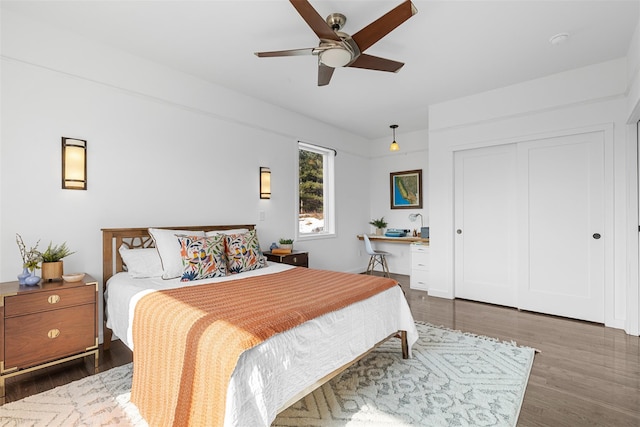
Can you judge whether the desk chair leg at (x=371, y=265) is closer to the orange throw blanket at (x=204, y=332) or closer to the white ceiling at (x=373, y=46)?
the white ceiling at (x=373, y=46)

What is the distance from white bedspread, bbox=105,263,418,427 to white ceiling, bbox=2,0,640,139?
2169mm

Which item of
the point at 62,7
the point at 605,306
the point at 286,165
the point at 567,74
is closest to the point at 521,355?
the point at 605,306

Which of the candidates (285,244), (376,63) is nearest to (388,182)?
(285,244)

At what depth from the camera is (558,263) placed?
3668 millimetres

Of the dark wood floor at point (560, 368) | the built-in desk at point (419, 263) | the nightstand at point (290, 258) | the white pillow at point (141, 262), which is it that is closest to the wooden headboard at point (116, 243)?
the white pillow at point (141, 262)

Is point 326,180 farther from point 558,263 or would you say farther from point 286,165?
point 558,263

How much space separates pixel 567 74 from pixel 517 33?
1307 mm

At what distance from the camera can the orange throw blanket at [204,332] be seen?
4.55ft

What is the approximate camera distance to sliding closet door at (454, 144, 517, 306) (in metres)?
4.03

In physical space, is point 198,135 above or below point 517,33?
below

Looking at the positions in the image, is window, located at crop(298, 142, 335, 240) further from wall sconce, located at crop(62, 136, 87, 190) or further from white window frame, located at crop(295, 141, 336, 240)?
wall sconce, located at crop(62, 136, 87, 190)

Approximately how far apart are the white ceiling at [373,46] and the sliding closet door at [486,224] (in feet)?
3.20

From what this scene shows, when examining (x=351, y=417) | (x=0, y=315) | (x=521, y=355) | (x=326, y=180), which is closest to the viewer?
(x=351, y=417)

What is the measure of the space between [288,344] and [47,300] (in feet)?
6.20
